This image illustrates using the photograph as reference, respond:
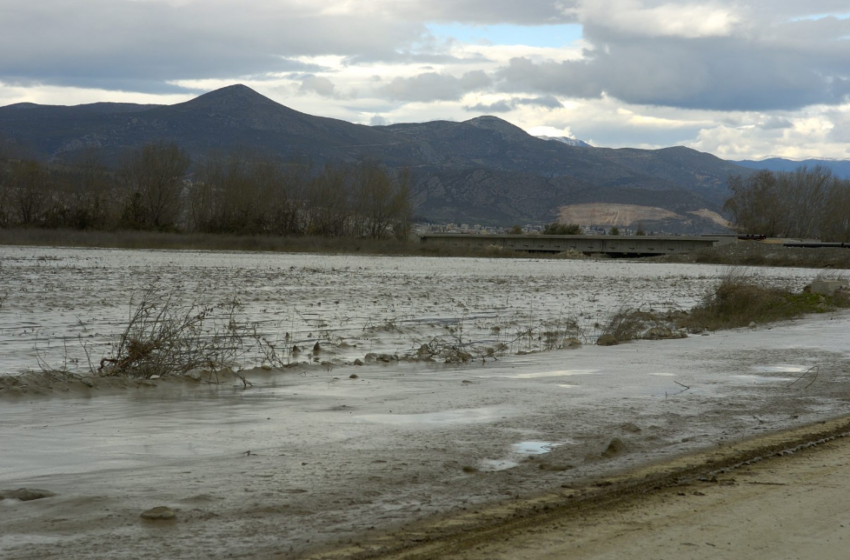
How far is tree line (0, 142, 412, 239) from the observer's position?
97312mm

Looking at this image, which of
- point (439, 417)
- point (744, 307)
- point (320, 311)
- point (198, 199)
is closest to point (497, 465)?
point (439, 417)

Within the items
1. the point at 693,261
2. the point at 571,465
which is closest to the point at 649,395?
the point at 571,465

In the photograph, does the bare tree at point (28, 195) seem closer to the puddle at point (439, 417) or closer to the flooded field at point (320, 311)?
the flooded field at point (320, 311)

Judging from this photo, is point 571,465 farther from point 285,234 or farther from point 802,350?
point 285,234

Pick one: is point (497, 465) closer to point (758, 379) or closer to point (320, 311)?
point (758, 379)

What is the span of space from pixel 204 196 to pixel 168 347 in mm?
95529

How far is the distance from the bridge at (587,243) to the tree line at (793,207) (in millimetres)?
30704

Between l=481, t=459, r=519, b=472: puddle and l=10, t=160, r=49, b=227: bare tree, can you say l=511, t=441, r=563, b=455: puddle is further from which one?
l=10, t=160, r=49, b=227: bare tree

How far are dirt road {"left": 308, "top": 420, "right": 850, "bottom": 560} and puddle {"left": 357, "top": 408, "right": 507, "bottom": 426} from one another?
2.43 meters

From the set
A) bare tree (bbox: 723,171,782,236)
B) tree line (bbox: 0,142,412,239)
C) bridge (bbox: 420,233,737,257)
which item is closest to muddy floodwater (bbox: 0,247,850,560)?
tree line (bbox: 0,142,412,239)

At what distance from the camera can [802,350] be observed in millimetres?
15648

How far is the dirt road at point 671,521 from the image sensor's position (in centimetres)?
477

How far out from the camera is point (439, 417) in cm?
888

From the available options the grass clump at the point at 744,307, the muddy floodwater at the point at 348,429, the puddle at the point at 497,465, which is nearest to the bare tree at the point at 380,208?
the grass clump at the point at 744,307
